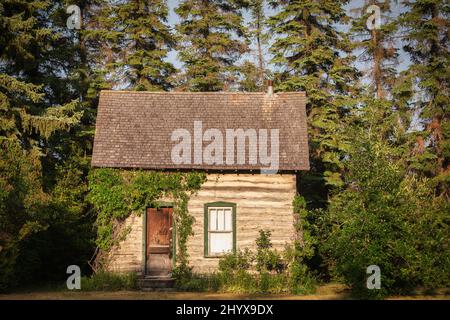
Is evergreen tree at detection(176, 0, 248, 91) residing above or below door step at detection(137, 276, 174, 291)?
above

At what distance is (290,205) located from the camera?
17.7 meters

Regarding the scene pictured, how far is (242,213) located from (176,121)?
14.7 ft

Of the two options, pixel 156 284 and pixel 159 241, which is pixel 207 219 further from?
pixel 156 284

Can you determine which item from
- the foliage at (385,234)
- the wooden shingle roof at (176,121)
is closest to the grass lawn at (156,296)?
the foliage at (385,234)

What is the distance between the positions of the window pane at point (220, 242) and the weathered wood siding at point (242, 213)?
0.29m

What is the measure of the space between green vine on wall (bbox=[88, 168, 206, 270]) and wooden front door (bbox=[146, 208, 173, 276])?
0.43m

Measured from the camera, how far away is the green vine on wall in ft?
57.2

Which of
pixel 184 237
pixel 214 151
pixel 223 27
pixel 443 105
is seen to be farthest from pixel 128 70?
pixel 443 105

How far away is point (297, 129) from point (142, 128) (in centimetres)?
596

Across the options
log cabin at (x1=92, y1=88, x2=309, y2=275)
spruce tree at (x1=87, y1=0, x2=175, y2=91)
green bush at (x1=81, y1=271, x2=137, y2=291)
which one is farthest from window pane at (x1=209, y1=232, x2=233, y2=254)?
spruce tree at (x1=87, y1=0, x2=175, y2=91)

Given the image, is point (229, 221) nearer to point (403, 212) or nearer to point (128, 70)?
point (403, 212)

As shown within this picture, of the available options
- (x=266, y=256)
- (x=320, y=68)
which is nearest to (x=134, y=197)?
(x=266, y=256)

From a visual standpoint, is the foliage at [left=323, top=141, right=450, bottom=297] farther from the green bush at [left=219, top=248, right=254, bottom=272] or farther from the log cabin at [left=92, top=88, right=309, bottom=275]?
the green bush at [left=219, top=248, right=254, bottom=272]

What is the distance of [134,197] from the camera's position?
17438 mm
